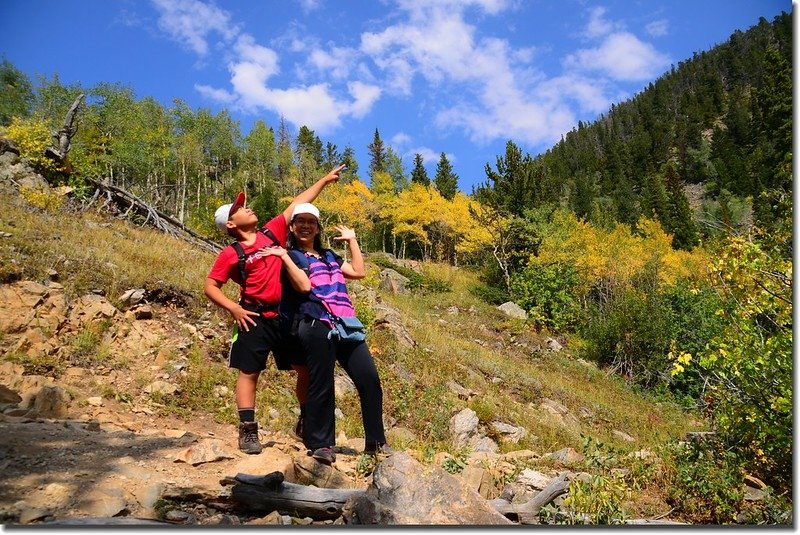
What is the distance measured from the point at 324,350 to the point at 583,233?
27.4 metres

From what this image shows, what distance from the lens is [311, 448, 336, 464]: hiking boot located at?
9.46 feet

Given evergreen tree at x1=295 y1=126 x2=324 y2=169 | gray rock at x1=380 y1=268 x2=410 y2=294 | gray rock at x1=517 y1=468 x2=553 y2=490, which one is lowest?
gray rock at x1=517 y1=468 x2=553 y2=490

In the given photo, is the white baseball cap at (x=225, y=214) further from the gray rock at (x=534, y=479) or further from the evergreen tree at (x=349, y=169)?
the evergreen tree at (x=349, y=169)

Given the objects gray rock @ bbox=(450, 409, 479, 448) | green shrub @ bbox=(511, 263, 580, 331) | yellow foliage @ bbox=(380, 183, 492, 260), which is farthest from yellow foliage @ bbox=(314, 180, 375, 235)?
gray rock @ bbox=(450, 409, 479, 448)

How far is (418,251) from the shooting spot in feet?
142

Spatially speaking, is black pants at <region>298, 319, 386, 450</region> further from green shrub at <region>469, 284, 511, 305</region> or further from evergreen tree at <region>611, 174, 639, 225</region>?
evergreen tree at <region>611, 174, 639, 225</region>

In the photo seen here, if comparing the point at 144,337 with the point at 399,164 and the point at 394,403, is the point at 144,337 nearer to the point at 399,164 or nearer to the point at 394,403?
the point at 394,403

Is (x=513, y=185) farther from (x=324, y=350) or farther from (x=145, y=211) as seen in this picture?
(x=324, y=350)

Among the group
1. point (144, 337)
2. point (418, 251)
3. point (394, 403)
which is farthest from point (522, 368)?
point (418, 251)

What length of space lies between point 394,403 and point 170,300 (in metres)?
3.23

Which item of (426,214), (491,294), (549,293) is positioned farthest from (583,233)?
(426,214)

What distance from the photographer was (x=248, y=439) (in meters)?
3.17

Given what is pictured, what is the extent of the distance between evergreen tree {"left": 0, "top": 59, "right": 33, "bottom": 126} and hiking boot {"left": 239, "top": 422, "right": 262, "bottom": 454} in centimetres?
3823

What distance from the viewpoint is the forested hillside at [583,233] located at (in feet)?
14.0
